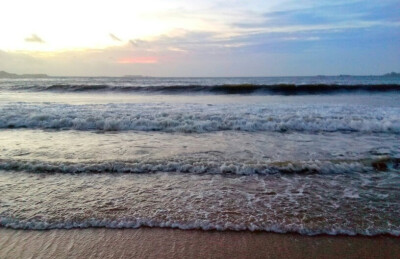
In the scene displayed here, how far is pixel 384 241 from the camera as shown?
3369mm

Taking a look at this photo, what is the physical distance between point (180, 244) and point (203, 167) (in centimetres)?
256

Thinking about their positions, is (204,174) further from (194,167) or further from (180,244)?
(180,244)

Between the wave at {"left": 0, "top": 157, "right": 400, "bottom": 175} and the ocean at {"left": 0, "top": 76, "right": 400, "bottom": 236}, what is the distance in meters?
0.02

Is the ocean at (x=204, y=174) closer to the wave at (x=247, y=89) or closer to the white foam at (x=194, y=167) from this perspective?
the white foam at (x=194, y=167)

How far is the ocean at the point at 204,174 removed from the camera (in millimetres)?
3846

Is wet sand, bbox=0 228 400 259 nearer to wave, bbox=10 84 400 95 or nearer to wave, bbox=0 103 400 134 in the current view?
wave, bbox=0 103 400 134

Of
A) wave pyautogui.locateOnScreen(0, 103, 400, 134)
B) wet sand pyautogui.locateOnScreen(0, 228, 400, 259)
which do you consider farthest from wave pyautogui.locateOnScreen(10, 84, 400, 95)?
wet sand pyautogui.locateOnScreen(0, 228, 400, 259)

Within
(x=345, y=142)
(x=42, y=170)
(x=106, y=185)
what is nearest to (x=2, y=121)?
(x=42, y=170)

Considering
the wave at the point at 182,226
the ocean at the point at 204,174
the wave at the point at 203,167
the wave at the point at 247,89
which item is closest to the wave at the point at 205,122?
the ocean at the point at 204,174

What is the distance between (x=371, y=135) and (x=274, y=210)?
6952mm

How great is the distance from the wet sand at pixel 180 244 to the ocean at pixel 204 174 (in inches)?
5.7

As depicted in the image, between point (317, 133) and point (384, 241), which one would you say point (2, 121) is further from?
point (384, 241)

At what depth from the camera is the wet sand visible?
314 centimetres

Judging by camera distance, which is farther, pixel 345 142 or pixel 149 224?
pixel 345 142
